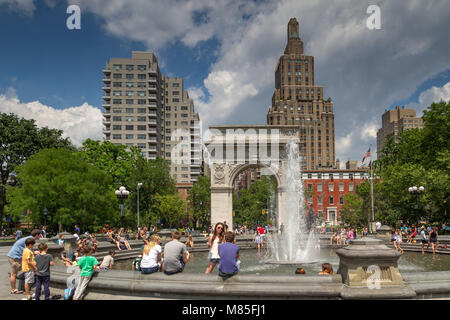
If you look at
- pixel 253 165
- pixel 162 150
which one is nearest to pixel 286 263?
pixel 253 165

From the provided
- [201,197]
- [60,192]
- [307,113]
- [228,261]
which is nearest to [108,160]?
[60,192]

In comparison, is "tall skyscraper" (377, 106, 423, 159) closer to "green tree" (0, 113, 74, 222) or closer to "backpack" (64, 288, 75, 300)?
"green tree" (0, 113, 74, 222)

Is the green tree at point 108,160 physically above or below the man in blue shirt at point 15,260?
above

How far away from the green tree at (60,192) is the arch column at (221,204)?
32.9 feet

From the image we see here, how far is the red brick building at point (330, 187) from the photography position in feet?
259

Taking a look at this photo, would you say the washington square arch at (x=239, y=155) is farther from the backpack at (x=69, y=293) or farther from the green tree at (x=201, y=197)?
the backpack at (x=69, y=293)

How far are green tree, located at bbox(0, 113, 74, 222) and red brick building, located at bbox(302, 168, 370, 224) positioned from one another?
53.3m

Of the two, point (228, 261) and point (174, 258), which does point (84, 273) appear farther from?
point (228, 261)

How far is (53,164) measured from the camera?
3388 cm

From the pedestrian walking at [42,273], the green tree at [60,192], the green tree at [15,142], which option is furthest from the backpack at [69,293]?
the green tree at [15,142]

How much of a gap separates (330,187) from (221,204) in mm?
48665
